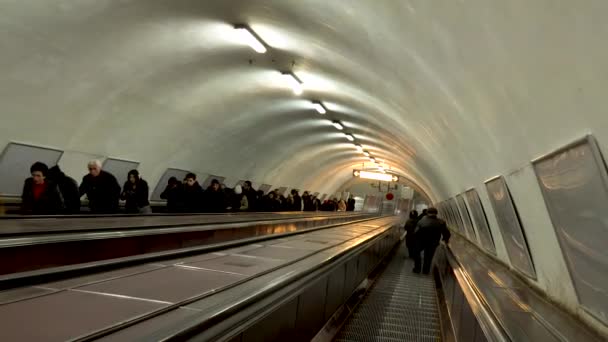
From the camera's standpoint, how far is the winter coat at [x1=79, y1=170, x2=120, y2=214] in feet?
25.5

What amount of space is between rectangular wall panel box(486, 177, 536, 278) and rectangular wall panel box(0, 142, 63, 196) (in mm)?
8394

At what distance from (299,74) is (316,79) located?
1.32 ft

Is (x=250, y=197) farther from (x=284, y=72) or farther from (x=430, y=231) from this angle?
(x=430, y=231)

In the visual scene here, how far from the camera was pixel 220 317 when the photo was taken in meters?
2.65

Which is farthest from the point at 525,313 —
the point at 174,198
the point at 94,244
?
the point at 174,198

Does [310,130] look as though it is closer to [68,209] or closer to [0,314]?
[68,209]

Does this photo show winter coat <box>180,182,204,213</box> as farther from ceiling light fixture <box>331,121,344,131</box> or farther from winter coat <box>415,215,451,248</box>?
ceiling light fixture <box>331,121,344,131</box>

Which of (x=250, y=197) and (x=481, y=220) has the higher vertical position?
(x=250, y=197)

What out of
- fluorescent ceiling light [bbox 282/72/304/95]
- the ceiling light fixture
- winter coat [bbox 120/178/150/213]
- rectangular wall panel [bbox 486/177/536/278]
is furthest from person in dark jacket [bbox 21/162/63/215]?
the ceiling light fixture

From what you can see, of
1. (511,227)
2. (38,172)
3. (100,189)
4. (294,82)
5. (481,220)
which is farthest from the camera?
(294,82)

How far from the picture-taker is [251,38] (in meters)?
9.71

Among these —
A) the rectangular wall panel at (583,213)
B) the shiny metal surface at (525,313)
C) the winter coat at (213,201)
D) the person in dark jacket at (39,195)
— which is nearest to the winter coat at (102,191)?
the person in dark jacket at (39,195)

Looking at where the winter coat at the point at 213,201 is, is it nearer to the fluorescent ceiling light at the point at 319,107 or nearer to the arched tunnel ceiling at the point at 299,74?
the arched tunnel ceiling at the point at 299,74

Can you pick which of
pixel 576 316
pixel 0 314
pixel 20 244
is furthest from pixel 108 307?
pixel 576 316
